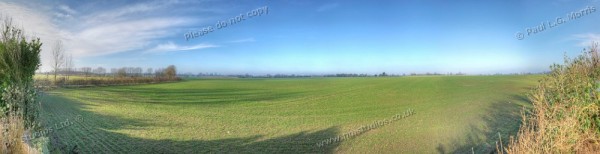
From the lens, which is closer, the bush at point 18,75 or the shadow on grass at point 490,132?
the bush at point 18,75

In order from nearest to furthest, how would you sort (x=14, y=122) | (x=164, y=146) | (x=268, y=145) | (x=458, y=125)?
(x=14, y=122) < (x=164, y=146) < (x=268, y=145) < (x=458, y=125)

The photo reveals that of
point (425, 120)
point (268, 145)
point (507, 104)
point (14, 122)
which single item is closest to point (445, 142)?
point (425, 120)

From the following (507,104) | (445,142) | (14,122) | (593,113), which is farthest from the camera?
(507,104)

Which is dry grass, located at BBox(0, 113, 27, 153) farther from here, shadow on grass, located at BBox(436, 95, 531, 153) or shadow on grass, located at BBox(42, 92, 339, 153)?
shadow on grass, located at BBox(436, 95, 531, 153)

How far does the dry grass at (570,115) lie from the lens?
5598mm

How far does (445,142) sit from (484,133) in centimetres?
340

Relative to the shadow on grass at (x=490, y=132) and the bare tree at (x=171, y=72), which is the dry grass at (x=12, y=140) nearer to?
the shadow on grass at (x=490, y=132)

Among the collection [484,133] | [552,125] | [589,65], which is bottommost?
[484,133]

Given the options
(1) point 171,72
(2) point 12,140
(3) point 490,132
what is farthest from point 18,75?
(1) point 171,72

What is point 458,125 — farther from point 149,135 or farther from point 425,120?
point 149,135

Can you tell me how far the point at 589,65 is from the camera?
24.1 ft

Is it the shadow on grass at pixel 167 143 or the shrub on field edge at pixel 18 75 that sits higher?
the shrub on field edge at pixel 18 75

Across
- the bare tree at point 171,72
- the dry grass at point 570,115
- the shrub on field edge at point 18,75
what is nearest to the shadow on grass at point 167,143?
the shrub on field edge at point 18,75

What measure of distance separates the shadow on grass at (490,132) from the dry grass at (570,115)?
94 centimetres
